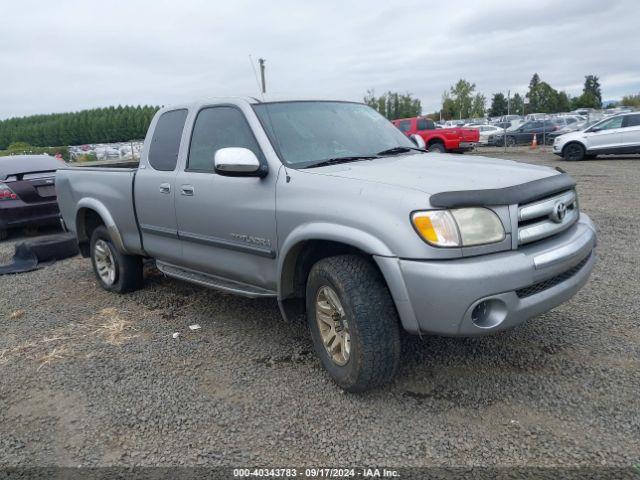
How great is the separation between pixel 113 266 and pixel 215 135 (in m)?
2.13

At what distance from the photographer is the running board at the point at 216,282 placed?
3796 mm

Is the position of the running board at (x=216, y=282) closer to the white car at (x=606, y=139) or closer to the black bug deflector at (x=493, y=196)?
the black bug deflector at (x=493, y=196)

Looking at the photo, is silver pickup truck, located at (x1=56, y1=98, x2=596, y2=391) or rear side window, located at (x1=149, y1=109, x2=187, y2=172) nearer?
silver pickup truck, located at (x1=56, y1=98, x2=596, y2=391)

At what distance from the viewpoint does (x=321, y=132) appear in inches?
154

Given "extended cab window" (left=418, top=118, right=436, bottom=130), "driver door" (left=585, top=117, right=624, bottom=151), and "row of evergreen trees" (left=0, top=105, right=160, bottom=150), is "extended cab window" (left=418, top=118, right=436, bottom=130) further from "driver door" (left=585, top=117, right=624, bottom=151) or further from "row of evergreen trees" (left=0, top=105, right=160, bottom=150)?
"row of evergreen trees" (left=0, top=105, right=160, bottom=150)

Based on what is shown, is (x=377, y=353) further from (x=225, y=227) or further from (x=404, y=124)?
(x=404, y=124)

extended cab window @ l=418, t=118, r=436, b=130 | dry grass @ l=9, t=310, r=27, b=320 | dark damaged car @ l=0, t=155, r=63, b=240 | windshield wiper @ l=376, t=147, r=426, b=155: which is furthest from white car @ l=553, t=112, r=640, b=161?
dry grass @ l=9, t=310, r=27, b=320

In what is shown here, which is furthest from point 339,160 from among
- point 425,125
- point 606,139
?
point 425,125

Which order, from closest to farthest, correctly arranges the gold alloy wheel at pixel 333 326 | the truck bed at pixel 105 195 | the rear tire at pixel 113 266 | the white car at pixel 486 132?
1. the gold alloy wheel at pixel 333 326
2. the truck bed at pixel 105 195
3. the rear tire at pixel 113 266
4. the white car at pixel 486 132

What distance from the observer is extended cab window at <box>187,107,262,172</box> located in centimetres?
387

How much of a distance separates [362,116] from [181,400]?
2.54 metres

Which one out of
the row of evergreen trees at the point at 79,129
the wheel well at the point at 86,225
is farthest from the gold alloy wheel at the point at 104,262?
the row of evergreen trees at the point at 79,129

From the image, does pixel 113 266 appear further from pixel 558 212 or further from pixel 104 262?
pixel 558 212

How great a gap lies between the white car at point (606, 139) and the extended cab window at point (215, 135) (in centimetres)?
1643
